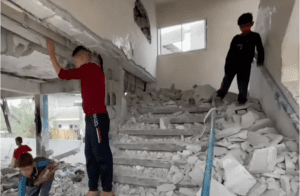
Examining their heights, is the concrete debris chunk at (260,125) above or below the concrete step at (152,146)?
above

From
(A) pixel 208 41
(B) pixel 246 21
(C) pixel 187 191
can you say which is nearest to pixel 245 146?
(C) pixel 187 191

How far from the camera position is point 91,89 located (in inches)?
72.1

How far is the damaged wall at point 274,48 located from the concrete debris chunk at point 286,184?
596mm

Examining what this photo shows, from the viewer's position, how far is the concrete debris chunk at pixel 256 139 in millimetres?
2014

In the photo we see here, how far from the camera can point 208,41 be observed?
19.1 feet

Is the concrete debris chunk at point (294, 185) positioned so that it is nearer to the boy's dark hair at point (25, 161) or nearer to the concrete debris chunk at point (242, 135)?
the concrete debris chunk at point (242, 135)

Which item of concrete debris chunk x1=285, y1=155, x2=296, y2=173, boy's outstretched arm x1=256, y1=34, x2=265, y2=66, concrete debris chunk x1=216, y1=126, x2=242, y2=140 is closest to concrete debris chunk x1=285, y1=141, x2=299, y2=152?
concrete debris chunk x1=285, y1=155, x2=296, y2=173

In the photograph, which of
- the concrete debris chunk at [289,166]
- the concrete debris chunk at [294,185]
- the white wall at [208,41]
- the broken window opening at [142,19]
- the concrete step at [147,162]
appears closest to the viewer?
the concrete debris chunk at [294,185]

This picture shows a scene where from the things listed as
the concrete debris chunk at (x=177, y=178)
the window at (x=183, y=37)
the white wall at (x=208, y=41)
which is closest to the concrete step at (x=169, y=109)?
the concrete debris chunk at (x=177, y=178)

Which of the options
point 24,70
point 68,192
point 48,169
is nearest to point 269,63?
point 48,169

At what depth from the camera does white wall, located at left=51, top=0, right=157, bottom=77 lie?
2.06 meters

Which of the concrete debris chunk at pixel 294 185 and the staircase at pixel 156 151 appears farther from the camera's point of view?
the staircase at pixel 156 151

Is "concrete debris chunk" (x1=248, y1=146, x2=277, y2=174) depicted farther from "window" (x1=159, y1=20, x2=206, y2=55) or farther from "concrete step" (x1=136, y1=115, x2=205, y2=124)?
"window" (x1=159, y1=20, x2=206, y2=55)

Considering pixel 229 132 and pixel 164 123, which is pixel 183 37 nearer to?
pixel 164 123
